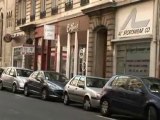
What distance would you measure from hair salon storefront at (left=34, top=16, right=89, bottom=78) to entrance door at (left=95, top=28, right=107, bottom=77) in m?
1.51

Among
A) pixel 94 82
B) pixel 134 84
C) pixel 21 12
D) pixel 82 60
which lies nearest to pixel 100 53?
pixel 82 60

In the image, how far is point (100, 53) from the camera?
31922mm

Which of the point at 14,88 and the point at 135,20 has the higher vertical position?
the point at 135,20

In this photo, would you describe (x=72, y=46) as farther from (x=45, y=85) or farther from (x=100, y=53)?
(x=45, y=85)

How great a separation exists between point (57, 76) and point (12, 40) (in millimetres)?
25239

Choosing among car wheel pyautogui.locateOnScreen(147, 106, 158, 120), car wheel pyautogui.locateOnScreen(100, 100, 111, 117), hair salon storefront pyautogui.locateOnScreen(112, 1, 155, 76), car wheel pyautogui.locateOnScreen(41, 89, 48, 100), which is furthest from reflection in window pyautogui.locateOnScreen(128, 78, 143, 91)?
hair salon storefront pyautogui.locateOnScreen(112, 1, 155, 76)

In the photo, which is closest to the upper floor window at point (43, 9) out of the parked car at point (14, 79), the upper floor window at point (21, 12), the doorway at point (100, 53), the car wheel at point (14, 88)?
the upper floor window at point (21, 12)

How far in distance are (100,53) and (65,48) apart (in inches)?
212

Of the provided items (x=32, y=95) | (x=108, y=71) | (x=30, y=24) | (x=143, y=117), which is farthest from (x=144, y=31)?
(x=30, y=24)

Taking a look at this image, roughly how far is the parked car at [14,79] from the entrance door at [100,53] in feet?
14.3

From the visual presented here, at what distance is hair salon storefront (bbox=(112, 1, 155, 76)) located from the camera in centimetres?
2552

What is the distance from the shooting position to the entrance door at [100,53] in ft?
104

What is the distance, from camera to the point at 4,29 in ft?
177

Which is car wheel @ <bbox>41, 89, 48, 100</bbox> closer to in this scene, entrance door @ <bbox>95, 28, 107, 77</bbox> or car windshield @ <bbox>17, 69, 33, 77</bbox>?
car windshield @ <bbox>17, 69, 33, 77</bbox>
